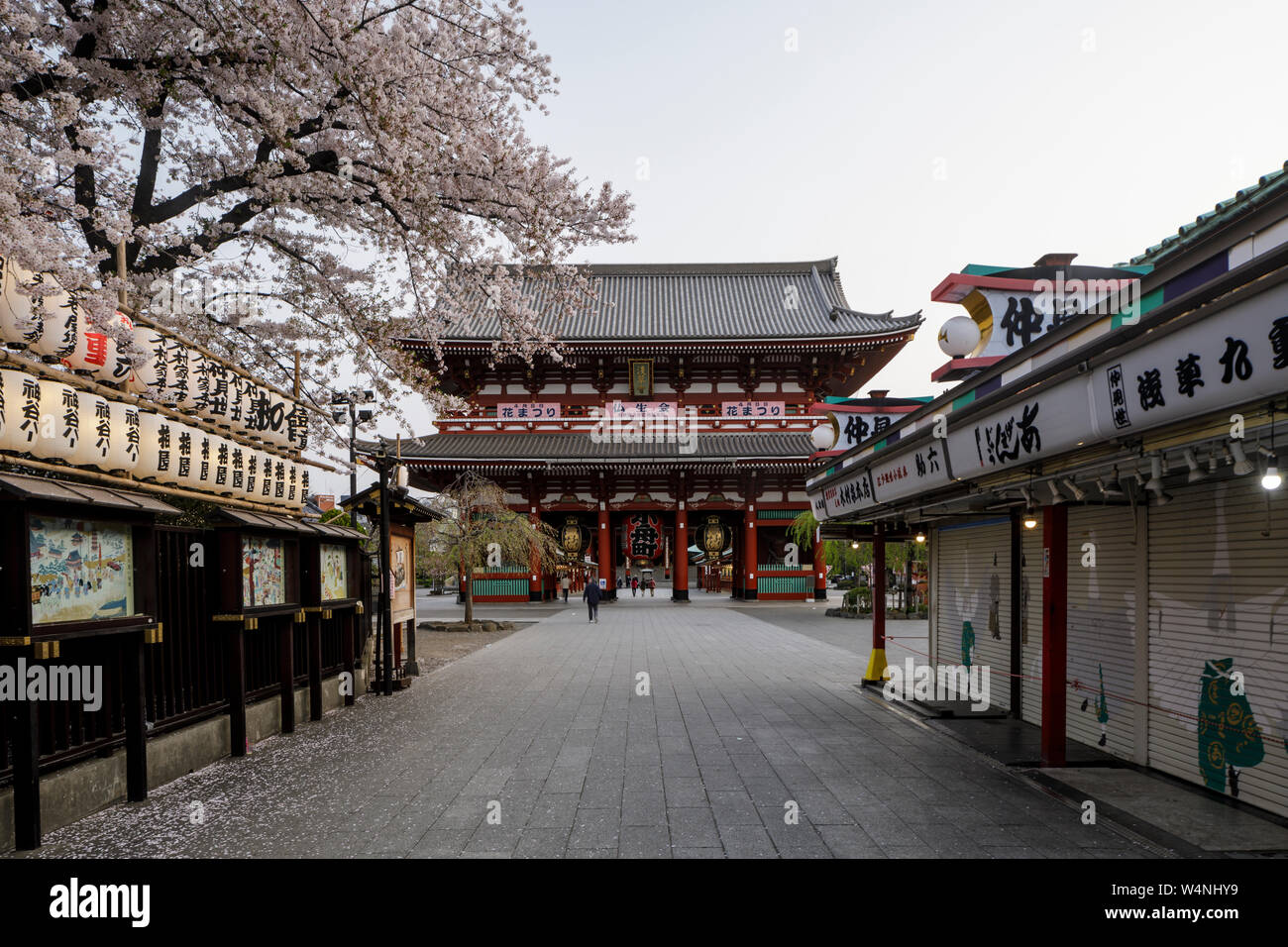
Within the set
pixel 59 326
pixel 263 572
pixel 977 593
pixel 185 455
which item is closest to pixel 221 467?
pixel 185 455

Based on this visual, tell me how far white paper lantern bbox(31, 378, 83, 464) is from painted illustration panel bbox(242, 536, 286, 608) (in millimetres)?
2146

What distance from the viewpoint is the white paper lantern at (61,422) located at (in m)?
5.09

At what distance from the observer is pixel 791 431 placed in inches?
1180

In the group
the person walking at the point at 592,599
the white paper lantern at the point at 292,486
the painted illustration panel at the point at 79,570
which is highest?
the white paper lantern at the point at 292,486

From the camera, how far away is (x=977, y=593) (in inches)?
384

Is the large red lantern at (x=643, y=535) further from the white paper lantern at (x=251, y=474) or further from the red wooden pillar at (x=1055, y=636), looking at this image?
the red wooden pillar at (x=1055, y=636)

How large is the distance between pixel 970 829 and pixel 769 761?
2182 millimetres

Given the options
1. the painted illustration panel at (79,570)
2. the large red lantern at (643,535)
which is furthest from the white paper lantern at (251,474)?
the large red lantern at (643,535)

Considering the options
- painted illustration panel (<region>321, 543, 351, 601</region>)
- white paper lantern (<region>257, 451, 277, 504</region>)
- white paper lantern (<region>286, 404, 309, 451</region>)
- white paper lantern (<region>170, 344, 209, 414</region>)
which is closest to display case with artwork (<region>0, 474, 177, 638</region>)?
white paper lantern (<region>170, 344, 209, 414</region>)

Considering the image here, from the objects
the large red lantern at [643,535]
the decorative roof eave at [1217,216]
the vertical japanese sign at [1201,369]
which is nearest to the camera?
the vertical japanese sign at [1201,369]

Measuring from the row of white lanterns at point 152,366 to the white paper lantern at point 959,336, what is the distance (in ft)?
24.7

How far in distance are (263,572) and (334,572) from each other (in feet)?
6.51

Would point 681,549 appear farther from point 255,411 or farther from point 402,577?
point 255,411

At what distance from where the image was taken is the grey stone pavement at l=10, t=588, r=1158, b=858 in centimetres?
489
